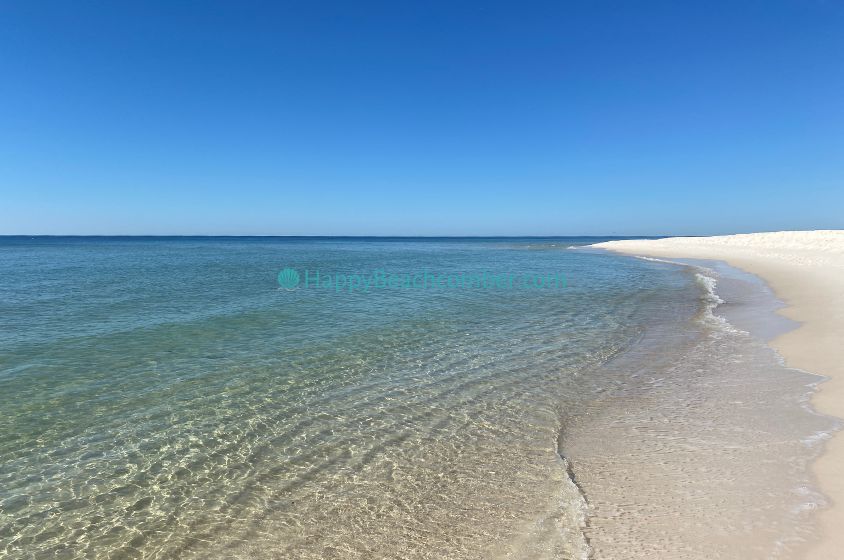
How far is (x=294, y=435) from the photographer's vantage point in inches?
317

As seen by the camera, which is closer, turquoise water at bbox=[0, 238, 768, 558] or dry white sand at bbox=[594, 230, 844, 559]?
dry white sand at bbox=[594, 230, 844, 559]

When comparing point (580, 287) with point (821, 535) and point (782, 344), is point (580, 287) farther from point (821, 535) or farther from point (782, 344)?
point (821, 535)

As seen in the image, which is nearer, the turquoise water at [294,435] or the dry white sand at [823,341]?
the dry white sand at [823,341]

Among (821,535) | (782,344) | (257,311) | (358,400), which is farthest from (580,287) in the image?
(821,535)

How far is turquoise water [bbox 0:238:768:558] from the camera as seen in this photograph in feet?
17.6

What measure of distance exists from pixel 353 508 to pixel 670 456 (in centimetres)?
491

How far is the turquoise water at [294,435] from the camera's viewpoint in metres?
5.38

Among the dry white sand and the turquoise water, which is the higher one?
the dry white sand

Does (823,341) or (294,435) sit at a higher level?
(823,341)

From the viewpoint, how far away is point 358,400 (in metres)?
9.69

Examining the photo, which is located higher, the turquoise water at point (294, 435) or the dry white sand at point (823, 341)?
the dry white sand at point (823, 341)

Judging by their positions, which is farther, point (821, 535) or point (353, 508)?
point (353, 508)

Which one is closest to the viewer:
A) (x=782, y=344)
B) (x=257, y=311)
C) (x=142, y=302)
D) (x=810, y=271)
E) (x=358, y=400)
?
(x=358, y=400)

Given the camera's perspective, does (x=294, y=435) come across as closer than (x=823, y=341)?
Yes
